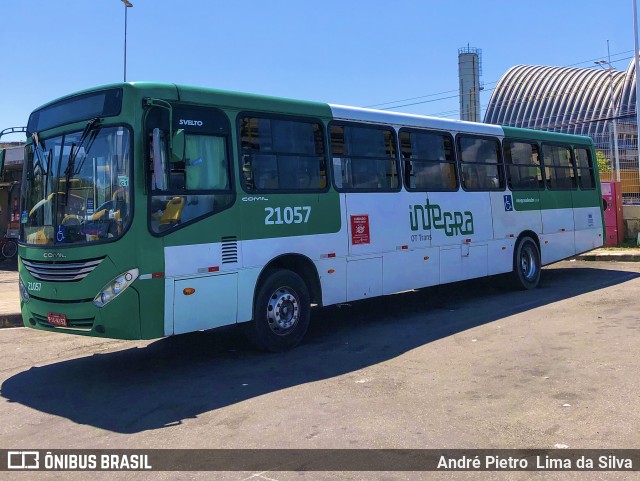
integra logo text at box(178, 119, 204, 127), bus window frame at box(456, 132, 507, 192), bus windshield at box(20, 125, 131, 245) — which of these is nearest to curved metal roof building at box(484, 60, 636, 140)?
bus window frame at box(456, 132, 507, 192)

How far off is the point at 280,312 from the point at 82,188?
112 inches

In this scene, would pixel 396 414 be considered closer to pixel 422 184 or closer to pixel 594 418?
pixel 594 418

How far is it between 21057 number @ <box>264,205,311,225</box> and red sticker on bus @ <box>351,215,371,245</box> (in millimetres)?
951

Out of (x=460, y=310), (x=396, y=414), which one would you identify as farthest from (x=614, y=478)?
(x=460, y=310)

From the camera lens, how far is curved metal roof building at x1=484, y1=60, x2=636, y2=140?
67.6m

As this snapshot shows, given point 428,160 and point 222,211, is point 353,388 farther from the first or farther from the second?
point 428,160

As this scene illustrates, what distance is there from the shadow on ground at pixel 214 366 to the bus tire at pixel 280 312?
0.20 m

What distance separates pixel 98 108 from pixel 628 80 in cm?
6850

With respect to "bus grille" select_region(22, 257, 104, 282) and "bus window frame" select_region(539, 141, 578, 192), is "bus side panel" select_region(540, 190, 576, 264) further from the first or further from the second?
"bus grille" select_region(22, 257, 104, 282)

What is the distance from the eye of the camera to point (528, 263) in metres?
13.0

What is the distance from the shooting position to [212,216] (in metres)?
7.18

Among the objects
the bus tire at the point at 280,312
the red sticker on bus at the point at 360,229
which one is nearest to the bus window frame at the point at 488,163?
the red sticker on bus at the point at 360,229

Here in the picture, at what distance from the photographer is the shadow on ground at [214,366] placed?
5965 mm

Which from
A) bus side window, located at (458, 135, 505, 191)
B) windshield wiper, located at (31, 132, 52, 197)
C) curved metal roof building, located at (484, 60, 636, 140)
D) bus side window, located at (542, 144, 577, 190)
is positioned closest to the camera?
windshield wiper, located at (31, 132, 52, 197)
